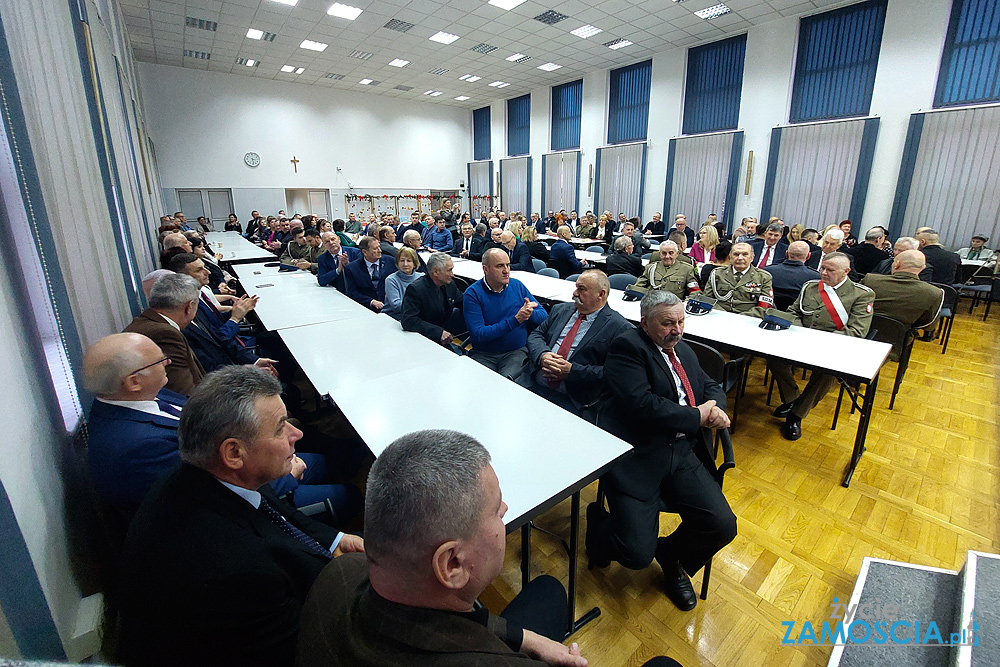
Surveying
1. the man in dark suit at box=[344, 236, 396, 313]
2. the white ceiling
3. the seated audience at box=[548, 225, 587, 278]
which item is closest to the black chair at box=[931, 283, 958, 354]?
the seated audience at box=[548, 225, 587, 278]

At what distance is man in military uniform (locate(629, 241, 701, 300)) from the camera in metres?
4.24

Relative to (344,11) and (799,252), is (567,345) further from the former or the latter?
(344,11)

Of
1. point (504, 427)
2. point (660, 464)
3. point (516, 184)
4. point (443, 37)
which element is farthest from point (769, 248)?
point (516, 184)

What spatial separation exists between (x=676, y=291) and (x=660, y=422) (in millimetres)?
2744

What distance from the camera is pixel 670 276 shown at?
4309mm

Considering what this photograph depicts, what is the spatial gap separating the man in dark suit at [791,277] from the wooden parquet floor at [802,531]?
1002 mm

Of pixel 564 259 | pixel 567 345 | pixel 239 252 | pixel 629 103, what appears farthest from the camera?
pixel 629 103

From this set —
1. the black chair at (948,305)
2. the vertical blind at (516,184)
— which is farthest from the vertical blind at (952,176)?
the vertical blind at (516,184)

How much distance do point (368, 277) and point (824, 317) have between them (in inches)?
161

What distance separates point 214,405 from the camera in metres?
1.09

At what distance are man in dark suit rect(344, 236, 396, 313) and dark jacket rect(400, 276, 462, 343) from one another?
4.23 feet

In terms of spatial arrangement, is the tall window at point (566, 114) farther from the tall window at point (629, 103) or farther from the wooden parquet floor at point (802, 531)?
the wooden parquet floor at point (802, 531)

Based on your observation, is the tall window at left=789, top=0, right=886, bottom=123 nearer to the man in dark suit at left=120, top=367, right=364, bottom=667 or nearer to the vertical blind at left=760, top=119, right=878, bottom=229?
the vertical blind at left=760, top=119, right=878, bottom=229

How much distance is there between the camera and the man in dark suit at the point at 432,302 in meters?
3.20
